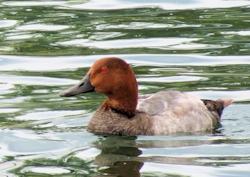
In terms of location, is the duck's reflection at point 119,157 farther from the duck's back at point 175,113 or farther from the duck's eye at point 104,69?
the duck's eye at point 104,69

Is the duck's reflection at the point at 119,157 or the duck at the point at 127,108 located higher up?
the duck at the point at 127,108

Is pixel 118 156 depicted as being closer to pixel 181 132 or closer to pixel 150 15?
pixel 181 132

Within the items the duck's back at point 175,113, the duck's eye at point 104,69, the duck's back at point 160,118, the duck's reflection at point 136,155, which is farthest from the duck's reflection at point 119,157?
the duck's eye at point 104,69

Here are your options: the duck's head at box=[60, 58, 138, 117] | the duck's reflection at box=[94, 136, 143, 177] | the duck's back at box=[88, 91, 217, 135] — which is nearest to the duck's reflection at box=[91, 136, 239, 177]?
the duck's reflection at box=[94, 136, 143, 177]

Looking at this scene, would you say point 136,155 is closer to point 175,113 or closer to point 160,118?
point 160,118

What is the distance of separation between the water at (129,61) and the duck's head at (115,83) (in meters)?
0.40

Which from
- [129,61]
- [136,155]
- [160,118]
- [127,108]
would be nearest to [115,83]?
[127,108]

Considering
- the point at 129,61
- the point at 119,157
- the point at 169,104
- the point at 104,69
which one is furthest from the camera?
the point at 129,61

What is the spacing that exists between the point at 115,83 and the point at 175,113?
70cm

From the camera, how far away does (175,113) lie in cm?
1352

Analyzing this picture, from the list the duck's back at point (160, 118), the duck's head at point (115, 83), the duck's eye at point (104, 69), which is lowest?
the duck's back at point (160, 118)

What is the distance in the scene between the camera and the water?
39.4 ft

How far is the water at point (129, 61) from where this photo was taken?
12.0m

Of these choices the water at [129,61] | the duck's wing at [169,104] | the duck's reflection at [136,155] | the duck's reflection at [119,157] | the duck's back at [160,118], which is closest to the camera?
the duck's reflection at [119,157]
